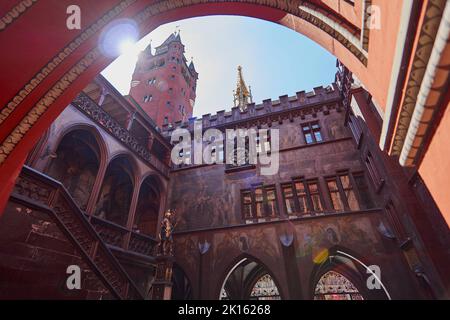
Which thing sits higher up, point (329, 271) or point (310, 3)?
point (310, 3)

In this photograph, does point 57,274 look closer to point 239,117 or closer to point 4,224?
point 4,224

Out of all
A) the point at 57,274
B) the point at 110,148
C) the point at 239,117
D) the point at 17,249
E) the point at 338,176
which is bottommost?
the point at 57,274

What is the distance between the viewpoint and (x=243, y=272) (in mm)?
12594

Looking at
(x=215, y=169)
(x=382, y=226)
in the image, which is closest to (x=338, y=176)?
(x=382, y=226)

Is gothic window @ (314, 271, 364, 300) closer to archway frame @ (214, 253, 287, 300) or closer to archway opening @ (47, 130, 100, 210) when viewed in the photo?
archway frame @ (214, 253, 287, 300)

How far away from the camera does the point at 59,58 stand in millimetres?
3320

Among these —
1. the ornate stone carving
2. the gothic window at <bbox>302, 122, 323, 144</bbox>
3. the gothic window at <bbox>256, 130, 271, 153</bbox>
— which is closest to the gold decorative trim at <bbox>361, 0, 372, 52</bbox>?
the ornate stone carving

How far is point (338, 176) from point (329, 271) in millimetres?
4849

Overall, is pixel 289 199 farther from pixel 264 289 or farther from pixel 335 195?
pixel 264 289

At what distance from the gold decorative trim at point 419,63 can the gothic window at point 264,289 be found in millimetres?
12045

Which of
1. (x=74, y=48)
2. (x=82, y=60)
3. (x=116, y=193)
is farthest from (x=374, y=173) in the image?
(x=116, y=193)

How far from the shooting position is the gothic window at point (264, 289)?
11.6m

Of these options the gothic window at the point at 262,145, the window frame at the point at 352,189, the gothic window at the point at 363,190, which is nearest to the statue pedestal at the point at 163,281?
the window frame at the point at 352,189

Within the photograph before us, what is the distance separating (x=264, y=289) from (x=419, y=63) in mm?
13033
